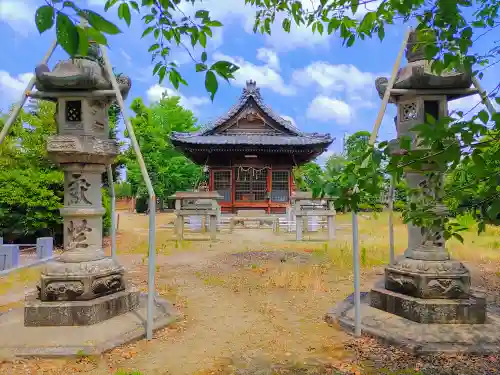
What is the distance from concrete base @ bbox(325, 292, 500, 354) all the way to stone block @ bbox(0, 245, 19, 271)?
741 centimetres

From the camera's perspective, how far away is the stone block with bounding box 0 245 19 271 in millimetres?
8336

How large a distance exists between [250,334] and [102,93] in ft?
11.6

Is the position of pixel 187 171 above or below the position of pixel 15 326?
above

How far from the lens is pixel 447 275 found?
4430mm

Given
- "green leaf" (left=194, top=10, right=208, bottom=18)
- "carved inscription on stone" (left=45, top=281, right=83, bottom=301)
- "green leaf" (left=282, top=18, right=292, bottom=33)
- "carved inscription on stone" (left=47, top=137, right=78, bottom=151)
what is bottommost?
"carved inscription on stone" (left=45, top=281, right=83, bottom=301)

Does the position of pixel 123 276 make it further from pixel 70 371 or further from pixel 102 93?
pixel 102 93

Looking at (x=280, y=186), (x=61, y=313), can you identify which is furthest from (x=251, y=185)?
(x=61, y=313)

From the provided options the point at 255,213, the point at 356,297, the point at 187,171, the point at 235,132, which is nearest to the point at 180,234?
the point at 255,213

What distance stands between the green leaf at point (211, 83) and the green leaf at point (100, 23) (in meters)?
0.62

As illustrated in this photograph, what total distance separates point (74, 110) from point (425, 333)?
5.11 metres

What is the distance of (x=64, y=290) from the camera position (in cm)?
445

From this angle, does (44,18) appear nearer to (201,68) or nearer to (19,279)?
(201,68)

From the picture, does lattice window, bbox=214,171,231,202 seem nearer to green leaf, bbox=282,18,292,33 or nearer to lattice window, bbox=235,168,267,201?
lattice window, bbox=235,168,267,201

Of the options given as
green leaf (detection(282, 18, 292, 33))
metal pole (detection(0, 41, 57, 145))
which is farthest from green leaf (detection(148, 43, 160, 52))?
metal pole (detection(0, 41, 57, 145))
